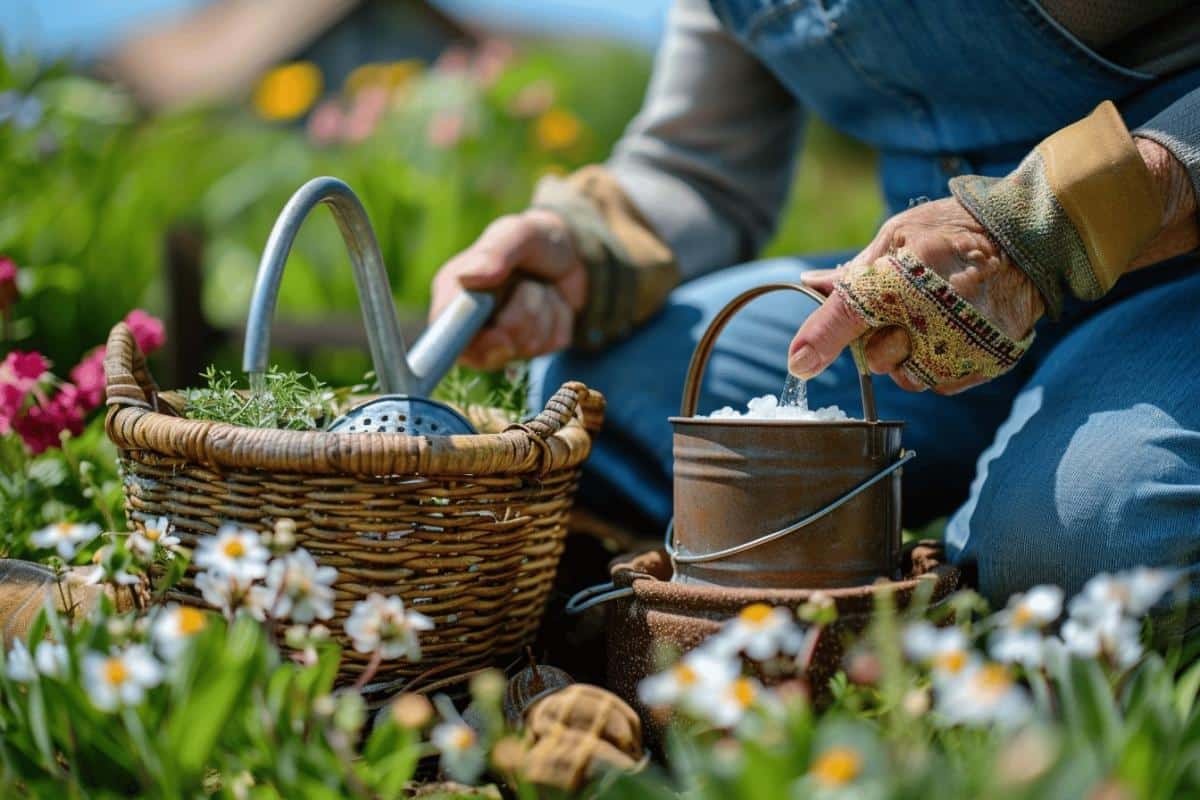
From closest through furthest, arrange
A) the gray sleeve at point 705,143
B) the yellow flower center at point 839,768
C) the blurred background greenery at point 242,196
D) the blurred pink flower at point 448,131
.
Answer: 1. the yellow flower center at point 839,768
2. the gray sleeve at point 705,143
3. the blurred background greenery at point 242,196
4. the blurred pink flower at point 448,131

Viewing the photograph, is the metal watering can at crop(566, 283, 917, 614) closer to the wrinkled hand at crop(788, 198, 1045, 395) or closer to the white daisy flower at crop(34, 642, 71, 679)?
the wrinkled hand at crop(788, 198, 1045, 395)

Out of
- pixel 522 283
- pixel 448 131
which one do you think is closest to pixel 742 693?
pixel 522 283

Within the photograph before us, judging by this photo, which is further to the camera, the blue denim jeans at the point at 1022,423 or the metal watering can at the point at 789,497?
the blue denim jeans at the point at 1022,423

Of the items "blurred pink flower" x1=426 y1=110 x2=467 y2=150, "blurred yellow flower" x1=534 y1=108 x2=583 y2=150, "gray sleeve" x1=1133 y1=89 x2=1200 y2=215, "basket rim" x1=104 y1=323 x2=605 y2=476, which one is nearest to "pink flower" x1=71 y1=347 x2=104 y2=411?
"basket rim" x1=104 y1=323 x2=605 y2=476

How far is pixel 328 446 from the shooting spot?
123 centimetres

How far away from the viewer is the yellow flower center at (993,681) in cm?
78

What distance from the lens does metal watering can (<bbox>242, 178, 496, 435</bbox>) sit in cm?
→ 129

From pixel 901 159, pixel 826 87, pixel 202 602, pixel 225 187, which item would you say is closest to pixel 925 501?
pixel 901 159

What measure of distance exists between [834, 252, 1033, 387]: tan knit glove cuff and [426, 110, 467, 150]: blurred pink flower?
307 cm

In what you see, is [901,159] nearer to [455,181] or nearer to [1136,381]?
[1136,381]

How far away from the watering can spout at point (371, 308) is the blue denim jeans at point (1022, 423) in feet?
1.28

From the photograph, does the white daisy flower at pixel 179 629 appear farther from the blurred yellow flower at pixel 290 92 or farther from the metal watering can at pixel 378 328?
the blurred yellow flower at pixel 290 92

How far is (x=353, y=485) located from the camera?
1271 mm

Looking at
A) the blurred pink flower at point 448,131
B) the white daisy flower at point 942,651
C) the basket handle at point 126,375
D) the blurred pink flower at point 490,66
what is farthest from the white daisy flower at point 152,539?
the blurred pink flower at point 490,66
